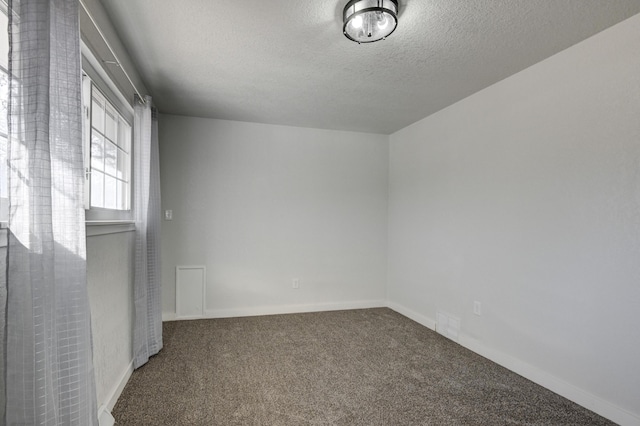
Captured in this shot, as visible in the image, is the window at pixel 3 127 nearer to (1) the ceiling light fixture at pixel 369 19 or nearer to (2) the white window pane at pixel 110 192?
(2) the white window pane at pixel 110 192

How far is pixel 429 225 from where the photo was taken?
12.1 feet

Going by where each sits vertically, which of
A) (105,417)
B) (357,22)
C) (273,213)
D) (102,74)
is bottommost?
(105,417)

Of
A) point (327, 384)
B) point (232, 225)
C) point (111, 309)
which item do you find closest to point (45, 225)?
point (111, 309)

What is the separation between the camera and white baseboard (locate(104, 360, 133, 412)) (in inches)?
77.6

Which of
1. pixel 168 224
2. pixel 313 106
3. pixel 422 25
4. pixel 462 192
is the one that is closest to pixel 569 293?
pixel 462 192

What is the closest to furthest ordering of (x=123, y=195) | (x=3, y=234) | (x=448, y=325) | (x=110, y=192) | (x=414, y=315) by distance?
→ (x=3, y=234) < (x=110, y=192) < (x=123, y=195) < (x=448, y=325) < (x=414, y=315)

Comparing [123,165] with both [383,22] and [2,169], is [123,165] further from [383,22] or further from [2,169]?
[383,22]

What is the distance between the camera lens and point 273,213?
4113 millimetres

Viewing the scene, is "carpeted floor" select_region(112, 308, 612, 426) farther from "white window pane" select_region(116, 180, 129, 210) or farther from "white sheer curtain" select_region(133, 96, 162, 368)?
"white window pane" select_region(116, 180, 129, 210)

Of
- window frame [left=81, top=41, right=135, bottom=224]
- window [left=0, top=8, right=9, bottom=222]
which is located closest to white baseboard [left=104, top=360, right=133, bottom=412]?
window frame [left=81, top=41, right=135, bottom=224]

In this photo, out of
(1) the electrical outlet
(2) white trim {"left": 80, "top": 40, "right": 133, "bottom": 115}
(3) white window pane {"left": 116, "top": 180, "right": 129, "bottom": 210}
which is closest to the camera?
(2) white trim {"left": 80, "top": 40, "right": 133, "bottom": 115}

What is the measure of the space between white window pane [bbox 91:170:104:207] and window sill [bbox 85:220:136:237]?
0.47ft

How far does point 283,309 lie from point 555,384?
2779mm

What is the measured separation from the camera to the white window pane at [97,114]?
195cm
